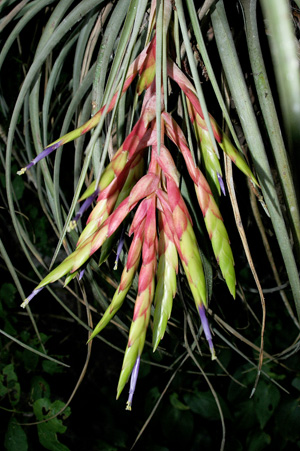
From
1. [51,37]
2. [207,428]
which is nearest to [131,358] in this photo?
[51,37]

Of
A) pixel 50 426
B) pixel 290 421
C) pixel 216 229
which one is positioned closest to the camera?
pixel 216 229

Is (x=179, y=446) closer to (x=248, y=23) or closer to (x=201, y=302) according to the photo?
(x=201, y=302)

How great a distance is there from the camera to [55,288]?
117 centimetres

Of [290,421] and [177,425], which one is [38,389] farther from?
[290,421]

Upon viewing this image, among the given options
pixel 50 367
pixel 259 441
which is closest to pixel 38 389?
pixel 50 367

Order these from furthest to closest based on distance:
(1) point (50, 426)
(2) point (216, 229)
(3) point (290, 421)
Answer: (3) point (290, 421) → (1) point (50, 426) → (2) point (216, 229)

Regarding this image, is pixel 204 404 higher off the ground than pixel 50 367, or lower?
lower

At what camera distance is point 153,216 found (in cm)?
39

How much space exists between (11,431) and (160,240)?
2.62 ft

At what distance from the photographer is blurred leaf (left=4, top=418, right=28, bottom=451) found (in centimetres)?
93

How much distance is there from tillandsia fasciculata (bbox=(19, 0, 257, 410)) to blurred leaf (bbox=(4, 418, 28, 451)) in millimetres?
705

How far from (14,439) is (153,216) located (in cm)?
82

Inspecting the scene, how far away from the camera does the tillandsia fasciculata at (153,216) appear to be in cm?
36

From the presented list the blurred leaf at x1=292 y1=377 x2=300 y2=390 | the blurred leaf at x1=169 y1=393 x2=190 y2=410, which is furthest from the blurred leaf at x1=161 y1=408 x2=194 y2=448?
the blurred leaf at x1=292 y1=377 x2=300 y2=390
